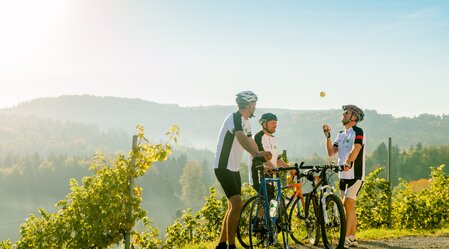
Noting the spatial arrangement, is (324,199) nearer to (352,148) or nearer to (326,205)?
(326,205)

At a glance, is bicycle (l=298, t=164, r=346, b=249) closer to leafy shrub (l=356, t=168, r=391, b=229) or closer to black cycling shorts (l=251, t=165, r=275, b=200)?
black cycling shorts (l=251, t=165, r=275, b=200)

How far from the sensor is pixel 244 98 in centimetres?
721

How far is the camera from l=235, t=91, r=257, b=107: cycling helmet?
7202 millimetres

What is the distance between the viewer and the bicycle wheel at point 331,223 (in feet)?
24.8

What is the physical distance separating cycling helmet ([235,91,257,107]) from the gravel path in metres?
3.00

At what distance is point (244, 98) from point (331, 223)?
8.17 feet

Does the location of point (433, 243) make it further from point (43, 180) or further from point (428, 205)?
point (43, 180)

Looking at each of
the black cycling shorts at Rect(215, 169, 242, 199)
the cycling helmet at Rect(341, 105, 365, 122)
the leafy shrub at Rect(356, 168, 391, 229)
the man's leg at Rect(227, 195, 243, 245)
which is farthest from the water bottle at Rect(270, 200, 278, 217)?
the leafy shrub at Rect(356, 168, 391, 229)

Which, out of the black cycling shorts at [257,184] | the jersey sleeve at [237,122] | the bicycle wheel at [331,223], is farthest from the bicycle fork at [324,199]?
the jersey sleeve at [237,122]

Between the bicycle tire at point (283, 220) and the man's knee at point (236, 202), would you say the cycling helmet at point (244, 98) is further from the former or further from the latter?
the bicycle tire at point (283, 220)

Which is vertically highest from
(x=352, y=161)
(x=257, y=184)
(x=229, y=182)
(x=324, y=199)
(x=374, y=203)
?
(x=352, y=161)

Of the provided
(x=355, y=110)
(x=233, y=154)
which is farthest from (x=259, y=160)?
(x=355, y=110)

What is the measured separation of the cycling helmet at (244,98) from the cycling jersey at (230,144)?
0.17m

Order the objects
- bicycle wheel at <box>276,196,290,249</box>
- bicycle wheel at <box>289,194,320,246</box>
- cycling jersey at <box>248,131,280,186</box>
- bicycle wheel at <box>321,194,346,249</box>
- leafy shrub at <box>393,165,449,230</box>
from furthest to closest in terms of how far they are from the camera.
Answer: leafy shrub at <box>393,165,449,230</box> → cycling jersey at <box>248,131,280,186</box> → bicycle wheel at <box>289,194,320,246</box> → bicycle wheel at <box>321,194,346,249</box> → bicycle wheel at <box>276,196,290,249</box>
